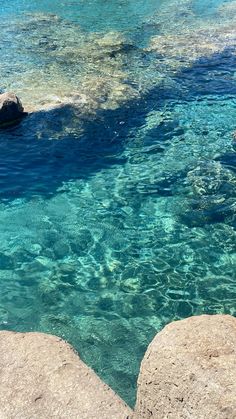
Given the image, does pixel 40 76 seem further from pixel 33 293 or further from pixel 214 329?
pixel 214 329

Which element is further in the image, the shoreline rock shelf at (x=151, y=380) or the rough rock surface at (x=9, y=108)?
the rough rock surface at (x=9, y=108)

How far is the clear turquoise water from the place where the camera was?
730 cm

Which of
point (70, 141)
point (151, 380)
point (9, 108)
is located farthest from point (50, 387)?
point (9, 108)

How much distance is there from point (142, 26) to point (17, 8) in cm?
832

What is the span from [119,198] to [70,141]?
2.78 metres

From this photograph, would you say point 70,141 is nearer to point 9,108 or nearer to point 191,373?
point 9,108

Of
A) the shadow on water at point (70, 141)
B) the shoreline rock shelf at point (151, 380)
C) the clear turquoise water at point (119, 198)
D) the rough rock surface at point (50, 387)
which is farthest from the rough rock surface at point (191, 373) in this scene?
the shadow on water at point (70, 141)

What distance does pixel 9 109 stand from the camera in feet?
41.1

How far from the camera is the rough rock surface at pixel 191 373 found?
159 inches

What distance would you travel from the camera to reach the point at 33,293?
7734 mm

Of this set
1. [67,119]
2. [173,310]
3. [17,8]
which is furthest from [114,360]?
[17,8]

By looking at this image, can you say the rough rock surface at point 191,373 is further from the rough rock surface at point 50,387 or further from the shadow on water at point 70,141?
the shadow on water at point 70,141

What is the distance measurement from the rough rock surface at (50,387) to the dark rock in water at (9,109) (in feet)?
27.6

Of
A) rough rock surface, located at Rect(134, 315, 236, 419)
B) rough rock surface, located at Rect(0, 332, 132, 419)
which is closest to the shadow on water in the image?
rough rock surface, located at Rect(0, 332, 132, 419)
